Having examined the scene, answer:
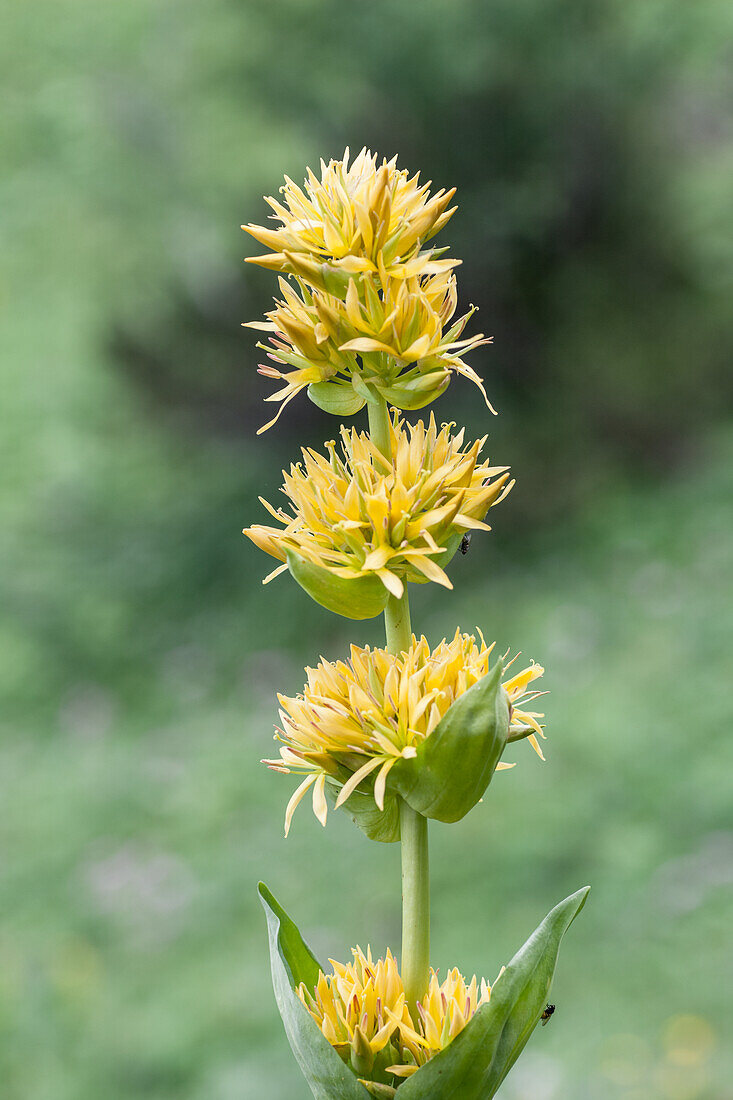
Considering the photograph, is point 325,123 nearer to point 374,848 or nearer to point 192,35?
point 192,35

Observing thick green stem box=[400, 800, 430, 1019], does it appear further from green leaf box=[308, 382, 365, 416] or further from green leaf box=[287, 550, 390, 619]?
green leaf box=[308, 382, 365, 416]

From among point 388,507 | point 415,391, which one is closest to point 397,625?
point 388,507

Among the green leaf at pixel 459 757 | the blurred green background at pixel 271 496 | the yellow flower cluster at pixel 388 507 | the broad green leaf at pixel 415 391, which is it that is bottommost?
the green leaf at pixel 459 757

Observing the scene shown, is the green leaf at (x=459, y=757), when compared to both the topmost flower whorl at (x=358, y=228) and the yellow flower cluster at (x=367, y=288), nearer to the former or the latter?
the yellow flower cluster at (x=367, y=288)

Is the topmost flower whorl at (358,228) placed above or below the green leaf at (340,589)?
above

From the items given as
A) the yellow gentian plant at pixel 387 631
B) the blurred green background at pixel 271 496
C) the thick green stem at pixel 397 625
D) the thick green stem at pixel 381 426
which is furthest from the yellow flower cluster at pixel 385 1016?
the blurred green background at pixel 271 496

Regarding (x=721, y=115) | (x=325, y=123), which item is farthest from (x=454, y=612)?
(x=721, y=115)

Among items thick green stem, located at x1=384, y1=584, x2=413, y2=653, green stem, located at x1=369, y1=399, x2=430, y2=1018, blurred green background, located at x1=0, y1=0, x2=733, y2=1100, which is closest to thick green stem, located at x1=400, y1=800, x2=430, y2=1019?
green stem, located at x1=369, y1=399, x2=430, y2=1018
